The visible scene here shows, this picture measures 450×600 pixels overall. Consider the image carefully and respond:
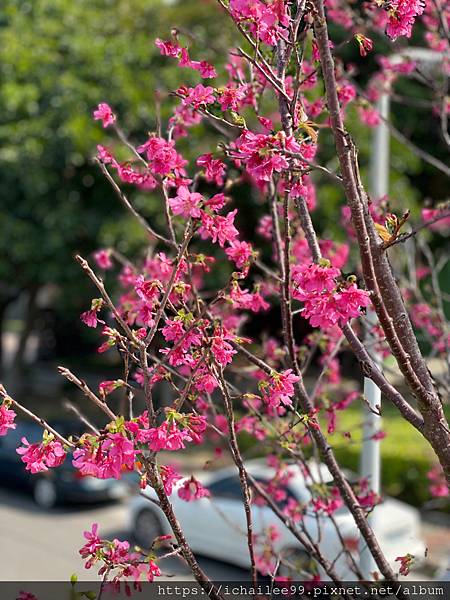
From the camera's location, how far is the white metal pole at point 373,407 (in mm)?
2988

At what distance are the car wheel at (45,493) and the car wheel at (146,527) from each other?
6.26ft

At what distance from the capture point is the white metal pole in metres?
2.99

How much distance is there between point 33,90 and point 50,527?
7.12 meters

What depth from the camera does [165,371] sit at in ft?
8.13

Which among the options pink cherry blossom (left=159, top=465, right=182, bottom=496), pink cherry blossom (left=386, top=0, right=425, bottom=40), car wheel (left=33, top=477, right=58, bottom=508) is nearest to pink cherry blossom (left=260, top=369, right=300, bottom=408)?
pink cherry blossom (left=159, top=465, right=182, bottom=496)

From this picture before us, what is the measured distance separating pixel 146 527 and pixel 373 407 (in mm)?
6374

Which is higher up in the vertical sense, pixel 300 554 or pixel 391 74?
pixel 391 74

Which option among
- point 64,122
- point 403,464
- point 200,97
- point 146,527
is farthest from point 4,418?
point 64,122

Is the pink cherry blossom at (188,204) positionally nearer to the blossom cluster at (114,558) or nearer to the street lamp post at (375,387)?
the street lamp post at (375,387)

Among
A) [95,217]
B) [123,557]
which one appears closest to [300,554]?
[123,557]

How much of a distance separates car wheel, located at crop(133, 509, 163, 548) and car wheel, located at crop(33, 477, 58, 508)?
1907mm

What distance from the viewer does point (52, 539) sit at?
9102 millimetres

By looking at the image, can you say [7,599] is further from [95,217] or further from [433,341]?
[95,217]

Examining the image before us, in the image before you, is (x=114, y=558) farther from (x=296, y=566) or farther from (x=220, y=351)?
(x=296, y=566)
